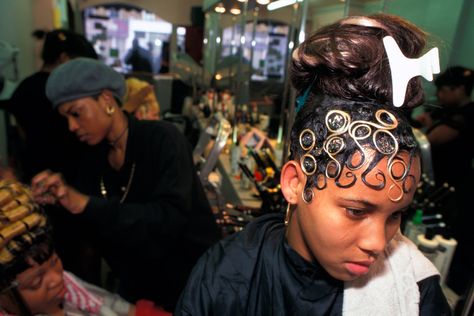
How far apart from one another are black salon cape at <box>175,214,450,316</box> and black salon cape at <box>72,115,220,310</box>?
1.49ft

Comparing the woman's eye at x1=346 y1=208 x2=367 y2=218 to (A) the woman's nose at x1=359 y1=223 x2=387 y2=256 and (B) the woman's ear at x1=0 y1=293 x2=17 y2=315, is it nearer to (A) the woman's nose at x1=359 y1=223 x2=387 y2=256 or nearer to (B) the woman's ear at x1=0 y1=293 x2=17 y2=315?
(A) the woman's nose at x1=359 y1=223 x2=387 y2=256

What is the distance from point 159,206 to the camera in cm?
111

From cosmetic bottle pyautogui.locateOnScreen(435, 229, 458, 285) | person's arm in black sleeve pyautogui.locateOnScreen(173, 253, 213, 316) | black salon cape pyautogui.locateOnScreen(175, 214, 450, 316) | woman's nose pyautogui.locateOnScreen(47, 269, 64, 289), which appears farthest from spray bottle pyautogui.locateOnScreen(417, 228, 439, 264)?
woman's nose pyautogui.locateOnScreen(47, 269, 64, 289)

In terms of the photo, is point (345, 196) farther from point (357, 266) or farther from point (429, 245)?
point (429, 245)

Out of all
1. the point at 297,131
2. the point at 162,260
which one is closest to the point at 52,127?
the point at 162,260

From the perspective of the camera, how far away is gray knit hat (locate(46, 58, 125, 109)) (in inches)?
43.3

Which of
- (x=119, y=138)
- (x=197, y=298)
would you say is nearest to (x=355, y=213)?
(x=197, y=298)

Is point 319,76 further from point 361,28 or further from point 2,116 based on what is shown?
point 2,116

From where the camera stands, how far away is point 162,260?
1224 mm

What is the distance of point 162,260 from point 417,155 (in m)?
0.92

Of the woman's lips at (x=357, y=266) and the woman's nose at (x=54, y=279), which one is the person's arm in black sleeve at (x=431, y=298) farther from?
the woman's nose at (x=54, y=279)

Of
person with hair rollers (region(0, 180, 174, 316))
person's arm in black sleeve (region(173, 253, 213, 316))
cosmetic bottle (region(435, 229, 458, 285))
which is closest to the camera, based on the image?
person's arm in black sleeve (region(173, 253, 213, 316))

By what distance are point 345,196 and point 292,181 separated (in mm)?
107

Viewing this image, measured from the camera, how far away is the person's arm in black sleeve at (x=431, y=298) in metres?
0.66
